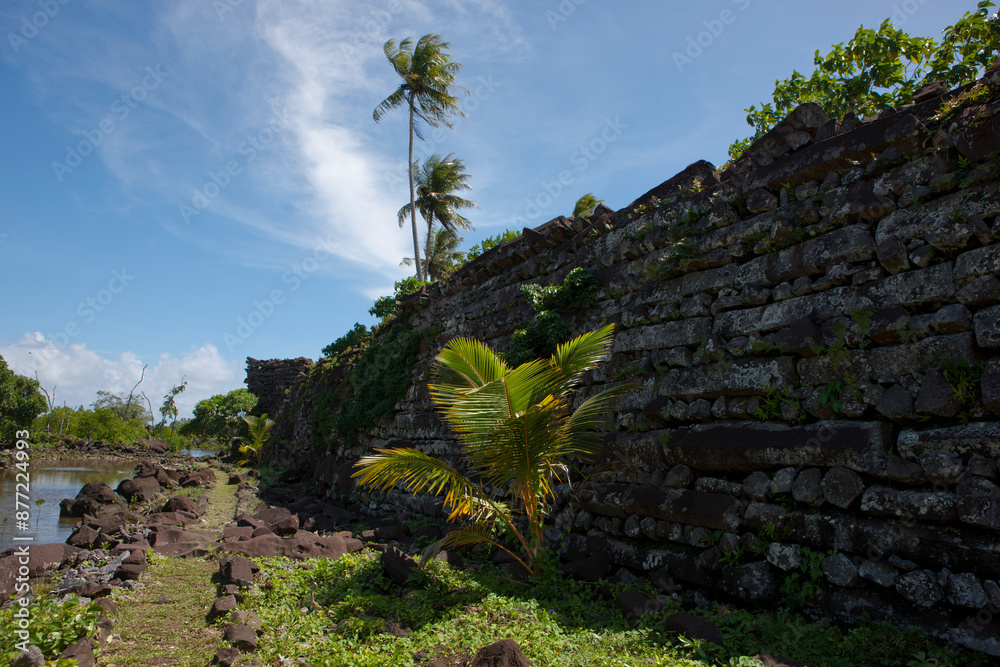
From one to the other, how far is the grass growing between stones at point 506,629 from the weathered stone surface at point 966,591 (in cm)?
29

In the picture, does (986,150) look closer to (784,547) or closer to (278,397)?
(784,547)

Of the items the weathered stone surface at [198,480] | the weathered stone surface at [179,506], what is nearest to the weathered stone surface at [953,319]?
the weathered stone surface at [179,506]

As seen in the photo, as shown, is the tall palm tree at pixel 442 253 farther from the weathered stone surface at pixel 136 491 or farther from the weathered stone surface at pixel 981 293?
the weathered stone surface at pixel 981 293

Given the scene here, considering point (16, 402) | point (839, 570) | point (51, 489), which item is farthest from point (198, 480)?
point (16, 402)

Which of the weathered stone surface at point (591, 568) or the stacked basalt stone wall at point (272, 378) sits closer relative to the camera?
the weathered stone surface at point (591, 568)

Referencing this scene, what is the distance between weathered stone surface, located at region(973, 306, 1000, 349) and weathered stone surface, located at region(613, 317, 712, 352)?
2.11 metres

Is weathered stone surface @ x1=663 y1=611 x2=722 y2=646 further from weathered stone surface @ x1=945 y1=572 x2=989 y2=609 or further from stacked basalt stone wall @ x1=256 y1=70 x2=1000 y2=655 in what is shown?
weathered stone surface @ x1=945 y1=572 x2=989 y2=609

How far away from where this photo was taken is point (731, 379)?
5.16 metres

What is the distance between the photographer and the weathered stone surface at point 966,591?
3.38m

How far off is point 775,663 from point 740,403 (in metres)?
2.21

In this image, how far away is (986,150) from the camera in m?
4.08

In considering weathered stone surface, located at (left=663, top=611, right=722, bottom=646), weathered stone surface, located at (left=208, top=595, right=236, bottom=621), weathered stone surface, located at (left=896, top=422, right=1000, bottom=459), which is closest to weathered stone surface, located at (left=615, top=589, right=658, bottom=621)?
weathered stone surface, located at (left=663, top=611, right=722, bottom=646)

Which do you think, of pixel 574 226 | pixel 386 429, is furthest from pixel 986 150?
pixel 386 429

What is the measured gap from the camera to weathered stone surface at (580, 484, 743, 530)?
4.79 m
